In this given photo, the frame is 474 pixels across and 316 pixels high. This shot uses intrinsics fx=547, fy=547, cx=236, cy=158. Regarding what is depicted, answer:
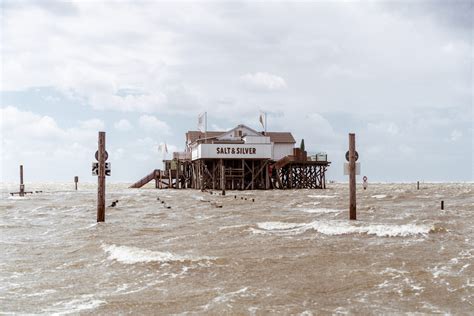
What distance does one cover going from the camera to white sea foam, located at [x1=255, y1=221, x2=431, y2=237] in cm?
1584

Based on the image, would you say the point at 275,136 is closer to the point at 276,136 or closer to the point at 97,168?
the point at 276,136

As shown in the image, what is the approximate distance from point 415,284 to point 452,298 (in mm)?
953

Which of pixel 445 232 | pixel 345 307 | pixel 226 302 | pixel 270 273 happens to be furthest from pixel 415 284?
pixel 445 232

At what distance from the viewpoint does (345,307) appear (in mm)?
7984

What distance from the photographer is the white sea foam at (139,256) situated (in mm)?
11922

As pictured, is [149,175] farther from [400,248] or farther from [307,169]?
[400,248]

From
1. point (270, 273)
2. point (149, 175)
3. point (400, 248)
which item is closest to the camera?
point (270, 273)

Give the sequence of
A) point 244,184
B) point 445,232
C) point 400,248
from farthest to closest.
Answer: point 244,184, point 445,232, point 400,248

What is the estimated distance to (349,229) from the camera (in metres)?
16.7

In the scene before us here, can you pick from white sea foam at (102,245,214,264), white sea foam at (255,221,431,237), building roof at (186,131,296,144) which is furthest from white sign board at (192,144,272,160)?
white sea foam at (102,245,214,264)

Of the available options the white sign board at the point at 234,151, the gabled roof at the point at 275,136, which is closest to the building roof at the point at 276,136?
the gabled roof at the point at 275,136

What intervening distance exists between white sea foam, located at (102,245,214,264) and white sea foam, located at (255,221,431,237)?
4.99m

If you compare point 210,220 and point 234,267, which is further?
point 210,220

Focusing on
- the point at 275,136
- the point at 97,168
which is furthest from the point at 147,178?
the point at 97,168
